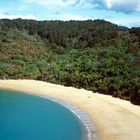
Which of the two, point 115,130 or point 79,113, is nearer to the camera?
point 115,130

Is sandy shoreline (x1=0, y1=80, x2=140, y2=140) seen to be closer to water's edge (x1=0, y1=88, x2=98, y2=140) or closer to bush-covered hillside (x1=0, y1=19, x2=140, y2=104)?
water's edge (x1=0, y1=88, x2=98, y2=140)

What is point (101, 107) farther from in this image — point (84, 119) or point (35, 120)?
point (35, 120)

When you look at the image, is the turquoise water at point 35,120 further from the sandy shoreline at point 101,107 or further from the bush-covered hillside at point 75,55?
the bush-covered hillside at point 75,55

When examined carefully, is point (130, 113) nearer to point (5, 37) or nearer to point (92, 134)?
point (92, 134)

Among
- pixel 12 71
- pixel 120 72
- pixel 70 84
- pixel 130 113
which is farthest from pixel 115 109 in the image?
pixel 12 71

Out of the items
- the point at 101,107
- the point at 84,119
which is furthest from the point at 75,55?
the point at 84,119

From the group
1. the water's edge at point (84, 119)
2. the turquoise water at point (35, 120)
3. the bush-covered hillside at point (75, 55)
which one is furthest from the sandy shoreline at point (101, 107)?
the bush-covered hillside at point (75, 55)
